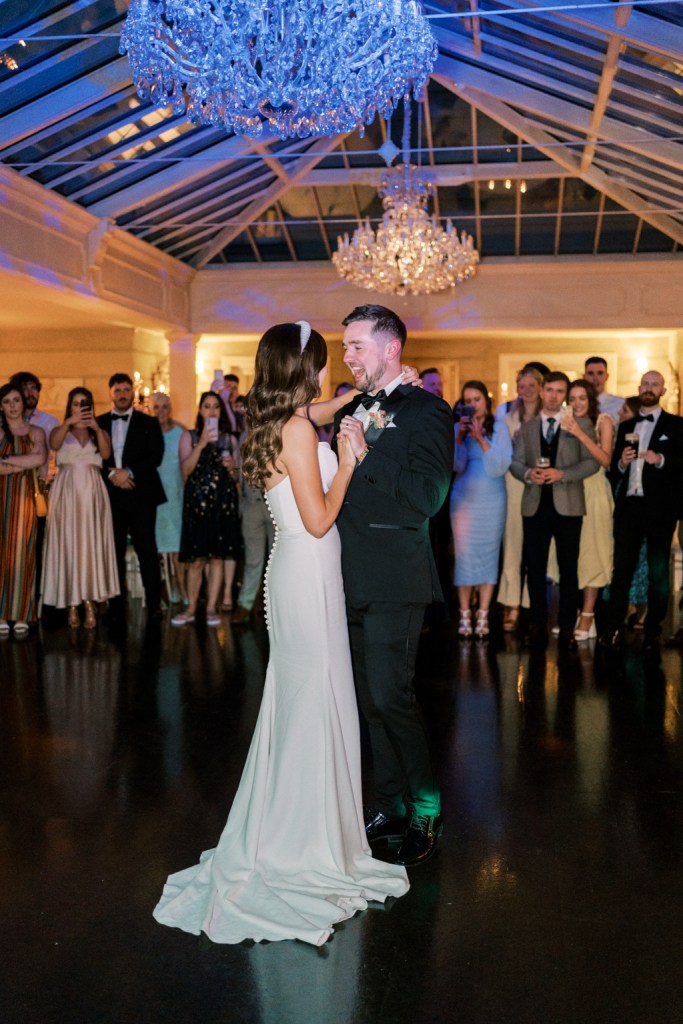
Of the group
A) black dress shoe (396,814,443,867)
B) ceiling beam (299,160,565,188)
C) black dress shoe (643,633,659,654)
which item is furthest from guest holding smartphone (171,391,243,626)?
ceiling beam (299,160,565,188)

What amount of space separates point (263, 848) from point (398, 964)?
1.63 ft

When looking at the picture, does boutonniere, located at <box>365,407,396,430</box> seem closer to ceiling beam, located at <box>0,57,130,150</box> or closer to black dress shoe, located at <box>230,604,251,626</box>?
black dress shoe, located at <box>230,604,251,626</box>

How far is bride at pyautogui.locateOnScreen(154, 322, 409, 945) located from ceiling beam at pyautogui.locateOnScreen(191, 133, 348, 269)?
7856mm

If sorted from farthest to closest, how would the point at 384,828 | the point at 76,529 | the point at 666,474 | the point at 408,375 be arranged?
the point at 76,529, the point at 666,474, the point at 384,828, the point at 408,375

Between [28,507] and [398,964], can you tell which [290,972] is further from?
[28,507]

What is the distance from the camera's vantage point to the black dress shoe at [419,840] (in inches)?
114

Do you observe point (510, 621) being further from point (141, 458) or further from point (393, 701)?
point (393, 701)

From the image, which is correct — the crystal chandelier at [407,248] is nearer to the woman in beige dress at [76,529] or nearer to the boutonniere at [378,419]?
the woman in beige dress at [76,529]

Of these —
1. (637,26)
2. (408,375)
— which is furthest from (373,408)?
(637,26)

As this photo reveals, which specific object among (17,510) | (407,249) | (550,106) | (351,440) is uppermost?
(550,106)

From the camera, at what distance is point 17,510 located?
6.42 metres

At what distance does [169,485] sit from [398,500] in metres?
4.63

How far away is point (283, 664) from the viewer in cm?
277

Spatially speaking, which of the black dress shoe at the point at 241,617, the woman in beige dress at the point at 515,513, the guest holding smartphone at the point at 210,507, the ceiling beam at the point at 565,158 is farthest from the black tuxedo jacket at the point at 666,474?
the ceiling beam at the point at 565,158
